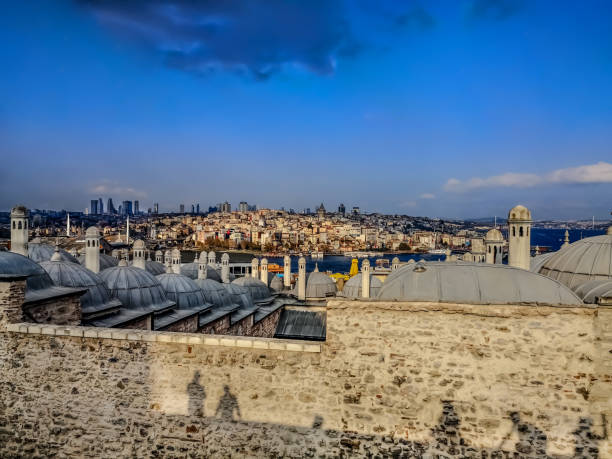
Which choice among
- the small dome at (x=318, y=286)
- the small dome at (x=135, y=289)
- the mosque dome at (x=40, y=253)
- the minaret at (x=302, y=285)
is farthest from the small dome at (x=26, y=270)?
the small dome at (x=318, y=286)

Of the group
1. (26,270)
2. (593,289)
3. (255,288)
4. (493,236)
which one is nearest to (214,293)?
(255,288)

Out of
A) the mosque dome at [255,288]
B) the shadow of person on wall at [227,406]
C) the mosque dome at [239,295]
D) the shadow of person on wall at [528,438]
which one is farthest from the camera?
the mosque dome at [255,288]

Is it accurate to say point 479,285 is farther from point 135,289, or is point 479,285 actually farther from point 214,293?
point 214,293

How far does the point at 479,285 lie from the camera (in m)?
6.14

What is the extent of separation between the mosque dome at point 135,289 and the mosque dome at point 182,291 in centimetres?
72

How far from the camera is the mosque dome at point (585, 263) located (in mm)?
8734

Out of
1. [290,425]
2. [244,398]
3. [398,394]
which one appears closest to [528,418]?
[398,394]

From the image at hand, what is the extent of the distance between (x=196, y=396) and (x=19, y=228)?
33.2 ft

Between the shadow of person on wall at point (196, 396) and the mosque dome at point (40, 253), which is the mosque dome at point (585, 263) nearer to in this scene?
the shadow of person on wall at point (196, 396)

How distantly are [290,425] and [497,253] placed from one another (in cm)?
950

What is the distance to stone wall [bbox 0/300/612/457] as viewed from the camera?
5.00 metres

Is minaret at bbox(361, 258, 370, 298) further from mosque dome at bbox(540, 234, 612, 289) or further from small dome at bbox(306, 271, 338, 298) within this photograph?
mosque dome at bbox(540, 234, 612, 289)

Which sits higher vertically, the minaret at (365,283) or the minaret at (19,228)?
the minaret at (19,228)

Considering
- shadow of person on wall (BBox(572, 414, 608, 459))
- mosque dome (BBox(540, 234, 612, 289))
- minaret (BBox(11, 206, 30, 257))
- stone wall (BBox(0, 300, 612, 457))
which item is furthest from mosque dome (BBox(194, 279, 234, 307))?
shadow of person on wall (BBox(572, 414, 608, 459))
